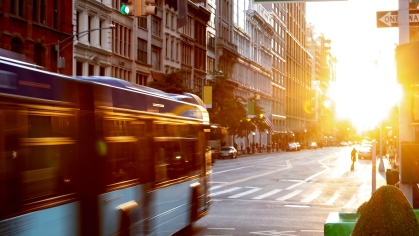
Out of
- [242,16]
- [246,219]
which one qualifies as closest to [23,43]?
[246,219]

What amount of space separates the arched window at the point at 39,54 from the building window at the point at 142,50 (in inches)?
736

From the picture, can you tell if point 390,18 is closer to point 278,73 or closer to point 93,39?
point 93,39

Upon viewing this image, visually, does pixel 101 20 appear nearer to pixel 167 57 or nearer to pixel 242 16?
pixel 167 57

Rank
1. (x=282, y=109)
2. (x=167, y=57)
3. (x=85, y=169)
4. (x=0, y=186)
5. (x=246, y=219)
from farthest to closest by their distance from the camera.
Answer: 1. (x=282, y=109)
2. (x=167, y=57)
3. (x=246, y=219)
4. (x=85, y=169)
5. (x=0, y=186)

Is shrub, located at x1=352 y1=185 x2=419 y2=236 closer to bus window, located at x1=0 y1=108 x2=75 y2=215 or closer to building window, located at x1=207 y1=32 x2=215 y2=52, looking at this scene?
bus window, located at x1=0 y1=108 x2=75 y2=215

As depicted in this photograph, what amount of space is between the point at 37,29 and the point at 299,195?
22627 millimetres

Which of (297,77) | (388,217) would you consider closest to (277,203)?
(388,217)

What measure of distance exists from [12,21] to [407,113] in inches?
1444

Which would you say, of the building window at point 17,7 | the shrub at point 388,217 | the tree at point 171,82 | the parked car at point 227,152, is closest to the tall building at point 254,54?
the parked car at point 227,152

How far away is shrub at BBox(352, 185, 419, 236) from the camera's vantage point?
18.5 feet

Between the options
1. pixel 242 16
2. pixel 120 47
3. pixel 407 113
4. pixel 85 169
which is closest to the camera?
pixel 407 113

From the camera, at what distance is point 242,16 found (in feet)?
351

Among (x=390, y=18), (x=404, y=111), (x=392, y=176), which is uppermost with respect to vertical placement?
(x=390, y=18)

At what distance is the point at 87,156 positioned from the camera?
9305mm
